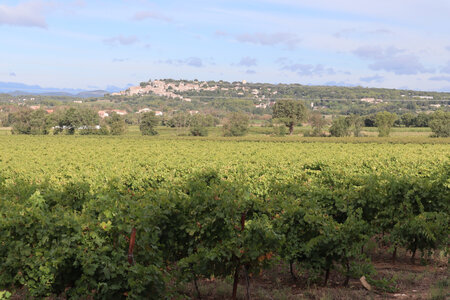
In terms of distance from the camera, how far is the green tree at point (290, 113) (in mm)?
114250

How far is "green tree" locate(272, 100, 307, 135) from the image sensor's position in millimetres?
114250

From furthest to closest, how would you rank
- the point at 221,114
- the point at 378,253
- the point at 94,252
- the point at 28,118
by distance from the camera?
the point at 221,114
the point at 28,118
the point at 378,253
the point at 94,252

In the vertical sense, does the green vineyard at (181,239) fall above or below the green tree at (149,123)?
above

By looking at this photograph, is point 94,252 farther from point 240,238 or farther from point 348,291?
point 348,291

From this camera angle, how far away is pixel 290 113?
115 meters

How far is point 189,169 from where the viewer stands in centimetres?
1859

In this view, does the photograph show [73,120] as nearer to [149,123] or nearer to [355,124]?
[149,123]

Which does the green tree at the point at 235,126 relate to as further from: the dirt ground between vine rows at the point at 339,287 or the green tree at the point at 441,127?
the dirt ground between vine rows at the point at 339,287

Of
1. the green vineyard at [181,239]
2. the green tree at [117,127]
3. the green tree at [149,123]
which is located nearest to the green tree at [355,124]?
the green tree at [149,123]

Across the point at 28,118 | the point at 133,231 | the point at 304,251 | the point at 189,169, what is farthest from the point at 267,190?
the point at 28,118

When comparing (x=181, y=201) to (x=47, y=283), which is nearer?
(x=47, y=283)

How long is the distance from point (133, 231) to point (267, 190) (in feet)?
28.2

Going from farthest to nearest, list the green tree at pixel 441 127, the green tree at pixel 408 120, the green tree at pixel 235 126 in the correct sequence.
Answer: the green tree at pixel 408 120 → the green tree at pixel 235 126 → the green tree at pixel 441 127

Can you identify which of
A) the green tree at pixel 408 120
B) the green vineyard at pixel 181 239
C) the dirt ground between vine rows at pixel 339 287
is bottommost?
the green tree at pixel 408 120
